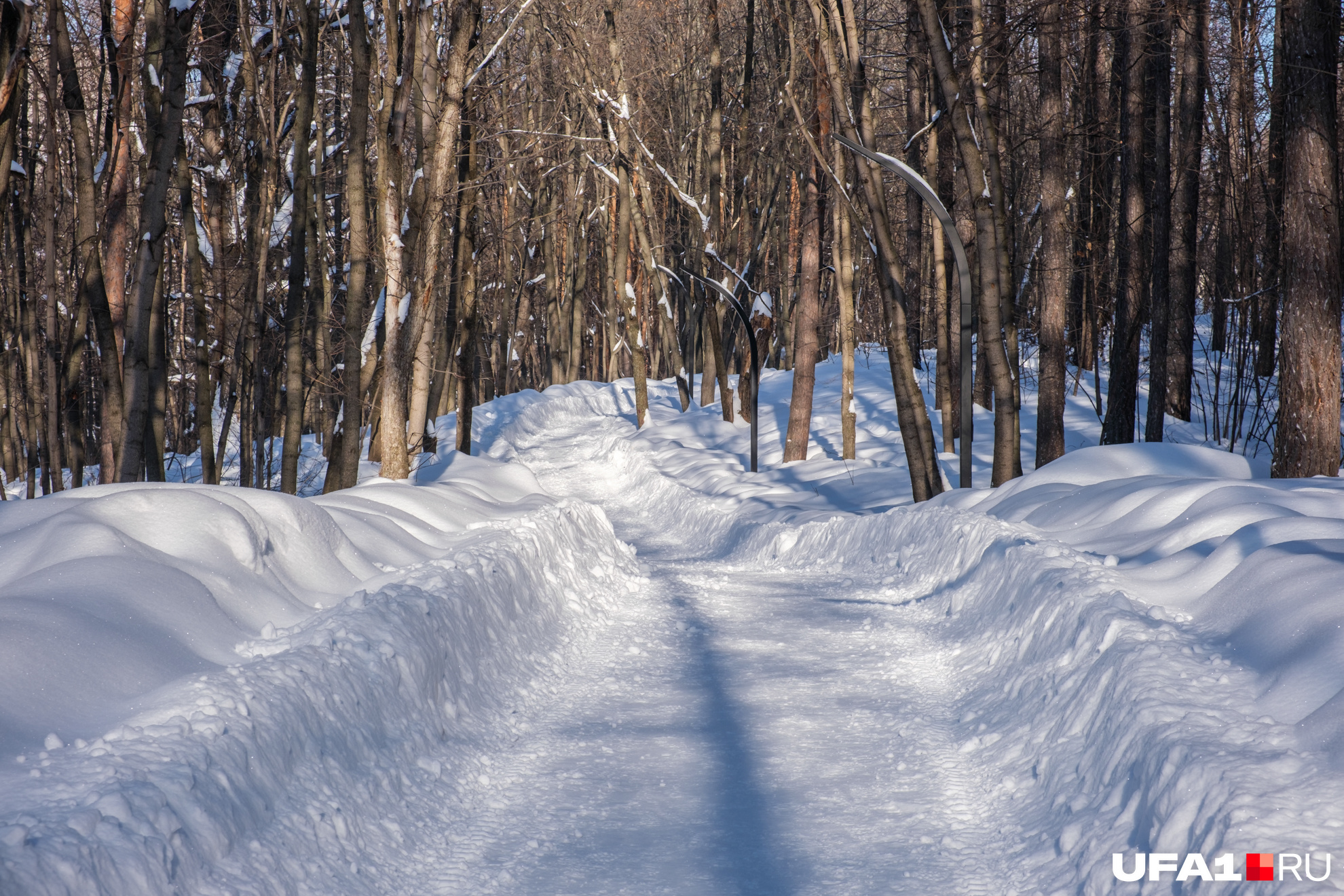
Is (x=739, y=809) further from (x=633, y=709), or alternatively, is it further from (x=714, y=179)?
(x=714, y=179)

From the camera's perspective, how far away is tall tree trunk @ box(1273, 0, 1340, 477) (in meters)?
9.49

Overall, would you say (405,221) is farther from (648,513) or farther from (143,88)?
(648,513)

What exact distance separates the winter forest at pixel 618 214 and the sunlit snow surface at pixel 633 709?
4084mm

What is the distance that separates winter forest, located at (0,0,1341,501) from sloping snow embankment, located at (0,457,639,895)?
208 inches

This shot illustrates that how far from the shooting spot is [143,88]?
1180 centimetres

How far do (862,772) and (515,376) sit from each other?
139 feet

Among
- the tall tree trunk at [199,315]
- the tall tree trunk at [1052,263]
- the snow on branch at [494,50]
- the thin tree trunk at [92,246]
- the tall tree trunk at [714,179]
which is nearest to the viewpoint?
the thin tree trunk at [92,246]

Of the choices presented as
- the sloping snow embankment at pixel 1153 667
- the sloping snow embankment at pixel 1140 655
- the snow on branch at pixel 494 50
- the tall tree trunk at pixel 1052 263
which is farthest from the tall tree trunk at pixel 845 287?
the sloping snow embankment at pixel 1153 667

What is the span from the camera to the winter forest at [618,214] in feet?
37.5

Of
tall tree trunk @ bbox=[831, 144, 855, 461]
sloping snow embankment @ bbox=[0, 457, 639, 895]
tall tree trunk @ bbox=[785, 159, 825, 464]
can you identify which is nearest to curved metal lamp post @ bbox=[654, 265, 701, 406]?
tall tree trunk @ bbox=[785, 159, 825, 464]

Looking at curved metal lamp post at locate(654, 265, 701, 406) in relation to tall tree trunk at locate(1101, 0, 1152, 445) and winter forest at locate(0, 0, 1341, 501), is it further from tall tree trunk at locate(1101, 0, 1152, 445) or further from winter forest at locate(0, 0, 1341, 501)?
tall tree trunk at locate(1101, 0, 1152, 445)

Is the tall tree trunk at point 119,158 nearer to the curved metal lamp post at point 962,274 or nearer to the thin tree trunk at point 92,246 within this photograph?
the thin tree trunk at point 92,246

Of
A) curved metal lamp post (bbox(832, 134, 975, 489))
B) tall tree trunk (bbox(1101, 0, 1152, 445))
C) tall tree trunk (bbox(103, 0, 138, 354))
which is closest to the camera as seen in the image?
tall tree trunk (bbox(103, 0, 138, 354))

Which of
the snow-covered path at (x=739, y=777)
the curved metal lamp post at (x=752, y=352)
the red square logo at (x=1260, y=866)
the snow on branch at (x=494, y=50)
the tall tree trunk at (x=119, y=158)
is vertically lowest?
the snow-covered path at (x=739, y=777)
